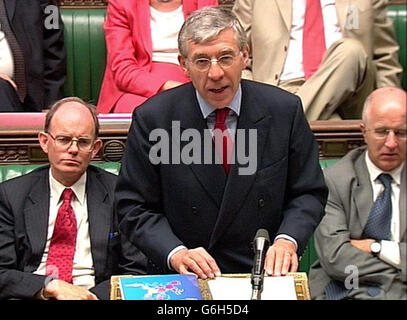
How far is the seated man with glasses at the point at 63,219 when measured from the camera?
6.48ft

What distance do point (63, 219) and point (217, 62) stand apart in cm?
54

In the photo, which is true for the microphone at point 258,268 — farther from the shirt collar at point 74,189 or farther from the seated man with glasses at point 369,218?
the shirt collar at point 74,189

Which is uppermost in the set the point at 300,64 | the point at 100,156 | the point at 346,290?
the point at 300,64

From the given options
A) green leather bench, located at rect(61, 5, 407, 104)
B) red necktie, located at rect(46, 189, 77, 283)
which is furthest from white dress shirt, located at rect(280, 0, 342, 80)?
red necktie, located at rect(46, 189, 77, 283)

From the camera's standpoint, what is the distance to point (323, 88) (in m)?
2.49

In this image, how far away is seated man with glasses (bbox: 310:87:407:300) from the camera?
1.90 m

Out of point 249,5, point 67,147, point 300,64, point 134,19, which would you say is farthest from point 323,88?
point 67,147

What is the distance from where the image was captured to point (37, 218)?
2.00 metres

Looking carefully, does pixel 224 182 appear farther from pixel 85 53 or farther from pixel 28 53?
pixel 85 53

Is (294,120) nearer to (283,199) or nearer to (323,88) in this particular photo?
(283,199)

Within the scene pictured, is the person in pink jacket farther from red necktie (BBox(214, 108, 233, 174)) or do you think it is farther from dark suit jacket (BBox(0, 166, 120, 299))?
red necktie (BBox(214, 108, 233, 174))

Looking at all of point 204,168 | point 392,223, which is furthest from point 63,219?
point 392,223

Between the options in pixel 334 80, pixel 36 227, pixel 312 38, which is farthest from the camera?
pixel 312 38

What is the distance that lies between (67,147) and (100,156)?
311 millimetres
